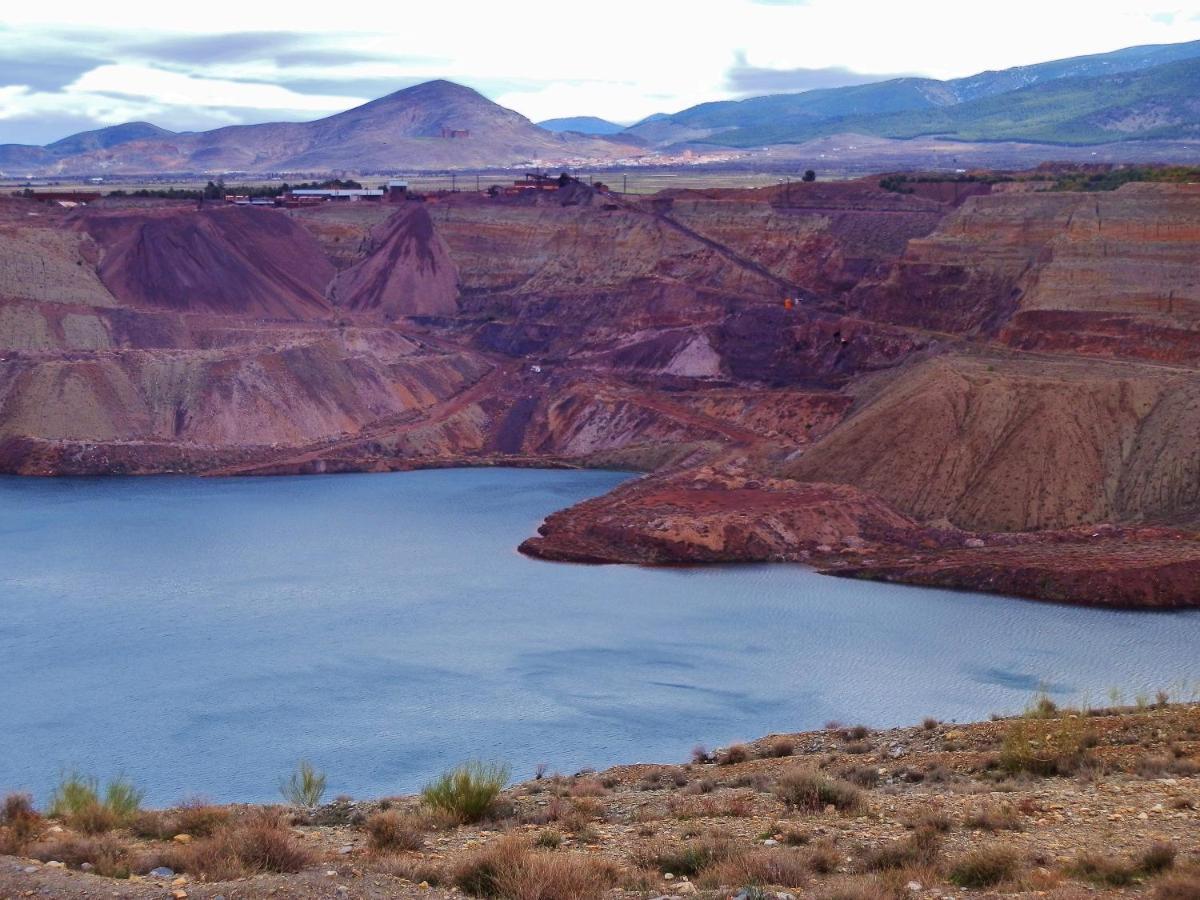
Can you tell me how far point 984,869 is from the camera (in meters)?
14.5

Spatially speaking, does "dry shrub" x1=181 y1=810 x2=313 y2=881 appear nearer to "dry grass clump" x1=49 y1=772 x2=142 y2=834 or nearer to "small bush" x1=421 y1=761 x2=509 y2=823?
"dry grass clump" x1=49 y1=772 x2=142 y2=834

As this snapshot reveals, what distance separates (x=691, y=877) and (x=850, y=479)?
3986 centimetres

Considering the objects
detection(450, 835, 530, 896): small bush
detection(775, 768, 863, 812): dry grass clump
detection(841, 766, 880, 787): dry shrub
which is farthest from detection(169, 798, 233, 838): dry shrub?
detection(841, 766, 880, 787): dry shrub

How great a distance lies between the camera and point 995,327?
202ft

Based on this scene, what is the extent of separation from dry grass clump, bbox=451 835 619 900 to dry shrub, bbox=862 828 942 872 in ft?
7.56

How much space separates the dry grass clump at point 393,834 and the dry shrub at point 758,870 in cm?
331

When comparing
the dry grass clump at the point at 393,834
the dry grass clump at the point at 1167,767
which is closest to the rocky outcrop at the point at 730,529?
the dry grass clump at the point at 1167,767

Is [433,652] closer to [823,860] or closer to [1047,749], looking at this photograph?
[1047,749]

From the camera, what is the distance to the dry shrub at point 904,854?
1509 centimetres

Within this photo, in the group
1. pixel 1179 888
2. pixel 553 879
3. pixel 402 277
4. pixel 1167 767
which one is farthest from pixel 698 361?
pixel 1179 888

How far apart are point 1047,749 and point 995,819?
12.5 feet

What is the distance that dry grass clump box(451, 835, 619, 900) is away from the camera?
14266 millimetres

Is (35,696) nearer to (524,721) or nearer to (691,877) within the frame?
(524,721)

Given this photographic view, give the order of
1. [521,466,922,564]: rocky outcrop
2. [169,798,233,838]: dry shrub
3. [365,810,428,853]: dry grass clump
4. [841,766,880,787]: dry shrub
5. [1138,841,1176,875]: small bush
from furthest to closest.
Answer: [521,466,922,564]: rocky outcrop → [841,766,880,787]: dry shrub → [169,798,233,838]: dry shrub → [365,810,428,853]: dry grass clump → [1138,841,1176,875]: small bush
